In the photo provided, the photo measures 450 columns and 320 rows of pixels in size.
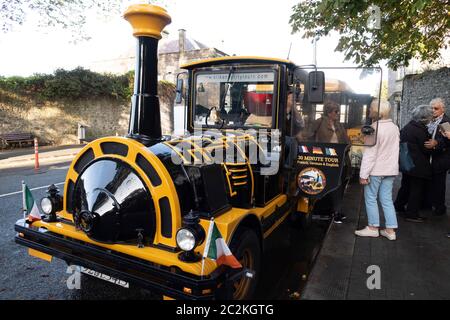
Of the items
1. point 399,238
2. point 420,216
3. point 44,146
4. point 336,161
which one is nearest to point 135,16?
point 336,161

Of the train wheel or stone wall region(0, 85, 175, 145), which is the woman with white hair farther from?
stone wall region(0, 85, 175, 145)

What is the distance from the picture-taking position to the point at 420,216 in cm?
511

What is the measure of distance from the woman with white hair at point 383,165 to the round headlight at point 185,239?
273 centimetres

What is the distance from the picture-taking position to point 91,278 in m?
3.27

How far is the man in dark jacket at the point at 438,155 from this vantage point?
4844 millimetres

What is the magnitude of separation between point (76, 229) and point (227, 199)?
1283 mm

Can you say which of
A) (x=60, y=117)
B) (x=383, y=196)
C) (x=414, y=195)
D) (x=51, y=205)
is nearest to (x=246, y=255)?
(x=51, y=205)

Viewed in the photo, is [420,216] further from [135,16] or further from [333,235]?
[135,16]

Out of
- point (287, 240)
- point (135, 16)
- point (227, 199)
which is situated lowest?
point (287, 240)

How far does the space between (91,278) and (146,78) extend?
2075mm

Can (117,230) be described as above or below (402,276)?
above

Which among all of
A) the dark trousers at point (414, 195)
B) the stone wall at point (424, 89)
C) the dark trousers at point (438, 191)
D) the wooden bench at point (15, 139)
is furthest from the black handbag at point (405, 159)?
the wooden bench at point (15, 139)

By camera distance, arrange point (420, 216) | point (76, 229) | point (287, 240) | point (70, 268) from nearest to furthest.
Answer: point (76, 229) < point (70, 268) < point (287, 240) < point (420, 216)

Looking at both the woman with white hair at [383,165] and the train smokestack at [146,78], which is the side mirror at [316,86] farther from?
the train smokestack at [146,78]
